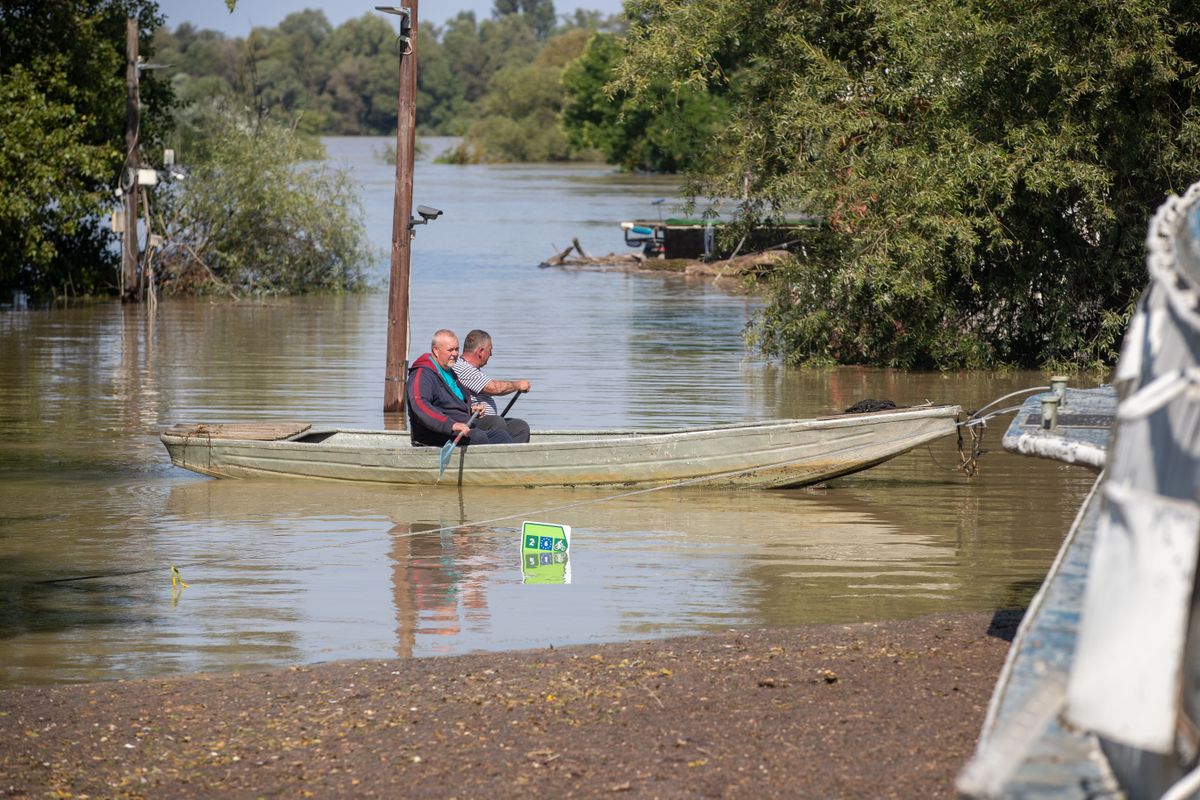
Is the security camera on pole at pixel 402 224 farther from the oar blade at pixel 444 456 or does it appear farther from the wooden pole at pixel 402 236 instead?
the oar blade at pixel 444 456

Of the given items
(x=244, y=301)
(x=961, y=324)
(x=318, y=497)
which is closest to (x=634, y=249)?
(x=244, y=301)

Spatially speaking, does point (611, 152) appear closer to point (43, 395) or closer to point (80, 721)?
point (43, 395)

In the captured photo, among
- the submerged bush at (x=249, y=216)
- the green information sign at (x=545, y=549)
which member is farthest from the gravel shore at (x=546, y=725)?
the submerged bush at (x=249, y=216)

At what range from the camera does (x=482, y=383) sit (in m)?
14.7

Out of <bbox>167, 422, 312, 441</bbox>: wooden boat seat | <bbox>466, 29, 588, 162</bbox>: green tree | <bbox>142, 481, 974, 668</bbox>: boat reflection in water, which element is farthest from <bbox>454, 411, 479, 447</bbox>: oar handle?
<bbox>466, 29, 588, 162</bbox>: green tree

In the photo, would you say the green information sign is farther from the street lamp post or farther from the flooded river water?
the street lamp post

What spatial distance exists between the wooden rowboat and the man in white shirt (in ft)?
1.01

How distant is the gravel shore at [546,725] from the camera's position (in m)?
6.70

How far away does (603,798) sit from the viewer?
648 cm

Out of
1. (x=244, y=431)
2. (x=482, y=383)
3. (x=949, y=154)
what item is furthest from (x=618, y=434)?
(x=949, y=154)

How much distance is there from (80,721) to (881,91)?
51.9ft

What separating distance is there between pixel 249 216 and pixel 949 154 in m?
19.5

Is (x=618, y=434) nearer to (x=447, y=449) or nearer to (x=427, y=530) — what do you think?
(x=447, y=449)

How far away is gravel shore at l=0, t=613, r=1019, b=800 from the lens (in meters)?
6.70
